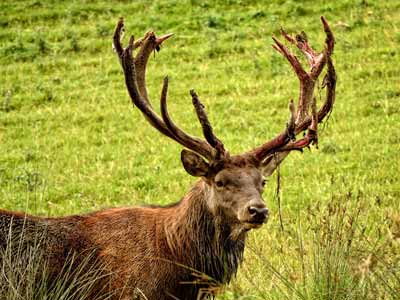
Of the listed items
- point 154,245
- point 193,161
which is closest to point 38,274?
point 154,245

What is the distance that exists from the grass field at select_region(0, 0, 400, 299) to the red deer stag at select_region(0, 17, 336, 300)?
0.35 m

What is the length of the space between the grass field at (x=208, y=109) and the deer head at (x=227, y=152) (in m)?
0.50

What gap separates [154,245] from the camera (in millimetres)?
7473

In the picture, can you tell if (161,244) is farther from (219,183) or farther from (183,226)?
(219,183)

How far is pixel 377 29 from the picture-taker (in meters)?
18.0

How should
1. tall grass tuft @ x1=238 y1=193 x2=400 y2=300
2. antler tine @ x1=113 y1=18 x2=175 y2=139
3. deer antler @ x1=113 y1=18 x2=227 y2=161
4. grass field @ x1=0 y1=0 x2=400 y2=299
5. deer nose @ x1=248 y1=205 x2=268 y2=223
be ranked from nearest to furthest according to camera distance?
tall grass tuft @ x1=238 y1=193 x2=400 y2=300 → deer nose @ x1=248 y1=205 x2=268 y2=223 → deer antler @ x1=113 y1=18 x2=227 y2=161 → antler tine @ x1=113 y1=18 x2=175 y2=139 → grass field @ x1=0 y1=0 x2=400 y2=299

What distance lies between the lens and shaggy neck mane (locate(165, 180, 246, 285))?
7352mm

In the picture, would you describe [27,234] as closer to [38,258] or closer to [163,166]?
[38,258]

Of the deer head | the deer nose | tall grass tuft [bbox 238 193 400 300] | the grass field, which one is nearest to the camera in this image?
tall grass tuft [bbox 238 193 400 300]

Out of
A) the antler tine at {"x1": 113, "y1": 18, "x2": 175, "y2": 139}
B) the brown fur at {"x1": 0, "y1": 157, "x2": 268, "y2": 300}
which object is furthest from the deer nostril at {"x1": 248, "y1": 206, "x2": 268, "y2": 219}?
the antler tine at {"x1": 113, "y1": 18, "x2": 175, "y2": 139}

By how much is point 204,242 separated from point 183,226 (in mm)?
200

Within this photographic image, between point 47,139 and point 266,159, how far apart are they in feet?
25.7

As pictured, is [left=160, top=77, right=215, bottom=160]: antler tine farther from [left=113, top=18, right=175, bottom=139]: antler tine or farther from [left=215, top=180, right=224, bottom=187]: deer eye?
[left=215, top=180, right=224, bottom=187]: deer eye

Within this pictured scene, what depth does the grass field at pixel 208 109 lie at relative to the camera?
1091cm
